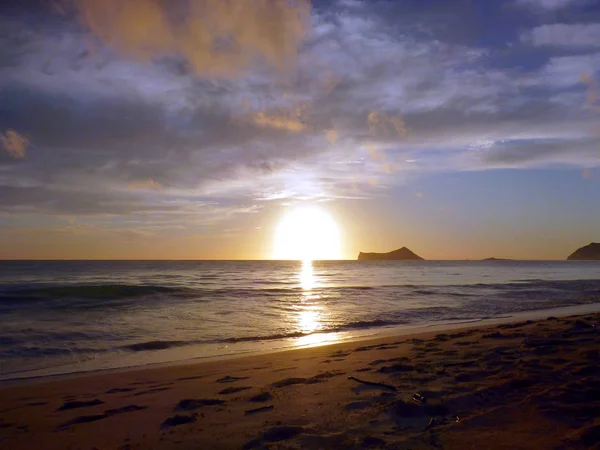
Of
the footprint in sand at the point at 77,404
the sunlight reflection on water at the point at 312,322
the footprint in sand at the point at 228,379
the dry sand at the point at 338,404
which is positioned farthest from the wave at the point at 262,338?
the footprint in sand at the point at 77,404

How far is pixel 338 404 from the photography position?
5512 mm

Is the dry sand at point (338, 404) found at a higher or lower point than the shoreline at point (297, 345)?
higher

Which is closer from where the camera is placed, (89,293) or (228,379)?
(228,379)

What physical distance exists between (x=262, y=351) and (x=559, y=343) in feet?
21.6

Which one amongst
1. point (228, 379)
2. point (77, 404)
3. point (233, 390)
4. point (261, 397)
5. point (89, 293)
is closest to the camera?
point (261, 397)

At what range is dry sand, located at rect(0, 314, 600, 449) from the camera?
441 centimetres

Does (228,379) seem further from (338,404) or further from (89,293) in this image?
(89,293)

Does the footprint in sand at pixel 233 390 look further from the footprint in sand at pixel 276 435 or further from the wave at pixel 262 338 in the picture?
the wave at pixel 262 338

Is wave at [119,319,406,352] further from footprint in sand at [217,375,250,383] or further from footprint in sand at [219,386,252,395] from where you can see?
footprint in sand at [219,386,252,395]

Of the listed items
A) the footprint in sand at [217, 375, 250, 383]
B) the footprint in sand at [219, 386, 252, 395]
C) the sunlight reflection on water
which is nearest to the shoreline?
the sunlight reflection on water

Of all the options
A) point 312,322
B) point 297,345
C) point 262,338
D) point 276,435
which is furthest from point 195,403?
point 312,322

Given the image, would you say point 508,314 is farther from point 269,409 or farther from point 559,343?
point 269,409

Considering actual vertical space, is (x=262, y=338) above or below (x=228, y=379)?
below

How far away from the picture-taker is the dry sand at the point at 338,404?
4.41 m
